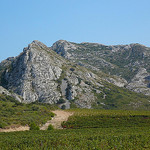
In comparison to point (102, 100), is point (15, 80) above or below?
above

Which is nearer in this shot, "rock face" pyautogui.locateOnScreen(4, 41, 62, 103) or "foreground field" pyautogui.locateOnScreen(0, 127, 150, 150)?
"foreground field" pyautogui.locateOnScreen(0, 127, 150, 150)

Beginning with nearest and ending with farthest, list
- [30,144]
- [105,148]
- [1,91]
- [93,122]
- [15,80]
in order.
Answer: [105,148], [30,144], [93,122], [1,91], [15,80]

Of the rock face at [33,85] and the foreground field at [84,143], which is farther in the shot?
the rock face at [33,85]

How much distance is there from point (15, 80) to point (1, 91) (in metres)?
51.3

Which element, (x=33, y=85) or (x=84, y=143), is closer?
(x=84, y=143)

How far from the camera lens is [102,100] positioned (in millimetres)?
198625

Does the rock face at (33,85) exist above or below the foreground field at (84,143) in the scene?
above

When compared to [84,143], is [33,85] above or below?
above

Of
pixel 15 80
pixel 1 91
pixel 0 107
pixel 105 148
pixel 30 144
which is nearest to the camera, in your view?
pixel 105 148

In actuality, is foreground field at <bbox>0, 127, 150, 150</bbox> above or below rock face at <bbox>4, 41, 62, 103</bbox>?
below

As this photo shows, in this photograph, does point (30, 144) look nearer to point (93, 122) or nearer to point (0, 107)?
point (93, 122)

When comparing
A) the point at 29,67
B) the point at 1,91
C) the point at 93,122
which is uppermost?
the point at 29,67

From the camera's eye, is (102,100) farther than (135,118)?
Yes

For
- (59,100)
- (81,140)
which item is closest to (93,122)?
(81,140)
